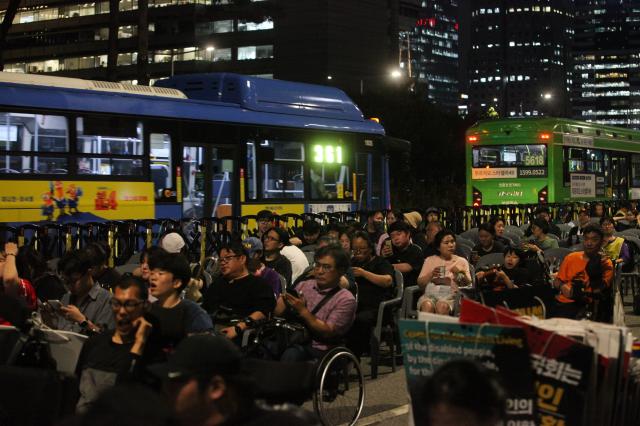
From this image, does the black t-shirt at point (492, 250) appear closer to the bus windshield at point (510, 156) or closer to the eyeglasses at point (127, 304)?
the eyeglasses at point (127, 304)

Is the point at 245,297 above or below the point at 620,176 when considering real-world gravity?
below

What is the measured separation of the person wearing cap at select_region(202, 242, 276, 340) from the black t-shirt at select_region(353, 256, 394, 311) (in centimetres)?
186

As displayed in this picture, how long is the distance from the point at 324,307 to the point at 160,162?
407 inches

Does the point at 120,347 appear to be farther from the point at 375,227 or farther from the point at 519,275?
the point at 375,227

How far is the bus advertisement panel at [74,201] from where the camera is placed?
606 inches

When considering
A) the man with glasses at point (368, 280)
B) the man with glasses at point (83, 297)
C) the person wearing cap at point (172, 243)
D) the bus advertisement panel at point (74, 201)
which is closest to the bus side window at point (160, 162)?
the bus advertisement panel at point (74, 201)

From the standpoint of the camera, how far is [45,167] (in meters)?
15.8

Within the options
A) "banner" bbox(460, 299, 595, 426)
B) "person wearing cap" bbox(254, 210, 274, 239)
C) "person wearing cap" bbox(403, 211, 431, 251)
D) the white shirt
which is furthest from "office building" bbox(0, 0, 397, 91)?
"banner" bbox(460, 299, 595, 426)

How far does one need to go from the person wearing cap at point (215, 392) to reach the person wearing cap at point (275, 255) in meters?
7.26

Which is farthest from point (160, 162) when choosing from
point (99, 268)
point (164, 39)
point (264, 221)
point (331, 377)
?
point (164, 39)

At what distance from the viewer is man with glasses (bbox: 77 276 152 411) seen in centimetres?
583

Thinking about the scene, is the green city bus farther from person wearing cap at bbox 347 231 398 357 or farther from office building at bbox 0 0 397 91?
office building at bbox 0 0 397 91

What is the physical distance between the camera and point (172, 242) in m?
12.9

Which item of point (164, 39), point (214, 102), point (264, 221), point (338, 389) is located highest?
point (164, 39)
